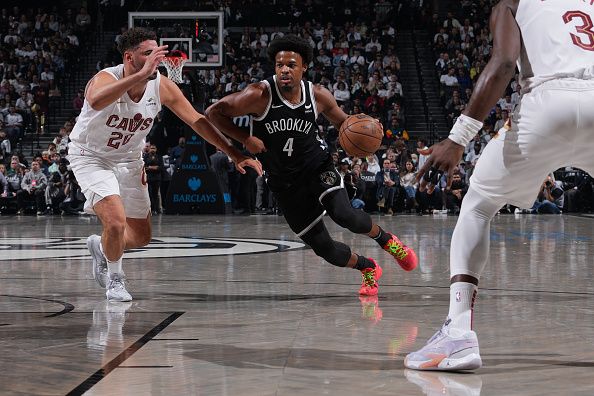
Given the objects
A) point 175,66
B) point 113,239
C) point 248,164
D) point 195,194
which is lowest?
point 195,194

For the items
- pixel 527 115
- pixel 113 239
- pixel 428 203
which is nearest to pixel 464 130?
pixel 527 115

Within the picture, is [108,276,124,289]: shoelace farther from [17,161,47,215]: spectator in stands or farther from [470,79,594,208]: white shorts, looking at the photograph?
[17,161,47,215]: spectator in stands

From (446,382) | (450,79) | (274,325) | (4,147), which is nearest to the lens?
(446,382)

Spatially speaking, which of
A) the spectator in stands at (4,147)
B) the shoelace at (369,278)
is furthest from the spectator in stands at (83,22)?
the shoelace at (369,278)

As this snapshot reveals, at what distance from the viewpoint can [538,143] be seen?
3615mm

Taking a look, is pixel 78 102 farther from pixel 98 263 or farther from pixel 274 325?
pixel 274 325

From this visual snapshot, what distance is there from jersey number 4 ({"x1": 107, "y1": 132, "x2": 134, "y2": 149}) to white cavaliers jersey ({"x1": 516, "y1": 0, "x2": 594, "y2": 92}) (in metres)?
3.22

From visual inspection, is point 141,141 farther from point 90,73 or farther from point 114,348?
point 90,73

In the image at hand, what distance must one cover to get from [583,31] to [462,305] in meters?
1.24

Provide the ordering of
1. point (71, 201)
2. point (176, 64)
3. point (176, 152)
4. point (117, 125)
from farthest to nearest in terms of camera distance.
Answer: point (176, 152)
point (71, 201)
point (176, 64)
point (117, 125)

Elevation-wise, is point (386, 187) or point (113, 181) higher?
point (113, 181)

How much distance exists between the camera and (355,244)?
1051 cm

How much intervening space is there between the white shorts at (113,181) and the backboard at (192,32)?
1253cm

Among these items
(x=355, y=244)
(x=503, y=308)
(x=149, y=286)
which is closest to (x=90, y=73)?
(x=355, y=244)
